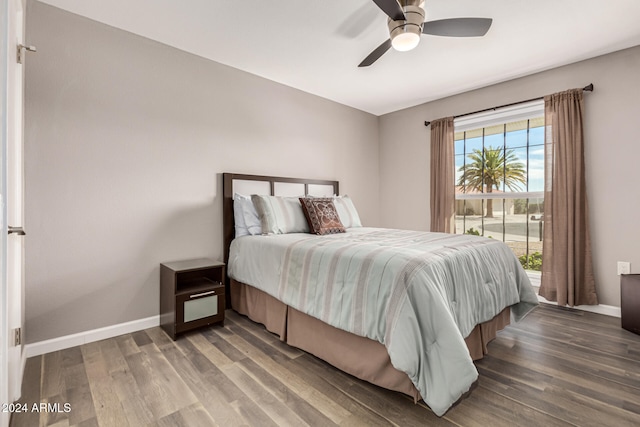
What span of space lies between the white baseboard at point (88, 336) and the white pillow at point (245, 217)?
1.04m

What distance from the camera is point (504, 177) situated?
3707 mm

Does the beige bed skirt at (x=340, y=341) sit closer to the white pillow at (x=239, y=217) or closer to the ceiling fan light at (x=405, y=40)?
the white pillow at (x=239, y=217)

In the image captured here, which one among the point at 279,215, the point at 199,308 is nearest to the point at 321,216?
the point at 279,215

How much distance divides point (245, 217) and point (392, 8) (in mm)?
2037

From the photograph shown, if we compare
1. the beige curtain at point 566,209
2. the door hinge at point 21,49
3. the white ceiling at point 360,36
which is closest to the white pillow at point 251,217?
the white ceiling at point 360,36

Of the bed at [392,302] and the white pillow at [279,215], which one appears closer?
the bed at [392,302]

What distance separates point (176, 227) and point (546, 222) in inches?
145

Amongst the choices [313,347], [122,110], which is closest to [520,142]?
A: [313,347]

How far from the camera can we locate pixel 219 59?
2986 mm

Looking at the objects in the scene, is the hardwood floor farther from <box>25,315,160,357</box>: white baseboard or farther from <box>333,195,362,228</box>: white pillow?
<box>333,195,362,228</box>: white pillow

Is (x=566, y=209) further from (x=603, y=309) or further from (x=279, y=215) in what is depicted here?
(x=279, y=215)

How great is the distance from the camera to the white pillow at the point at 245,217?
2.91 m

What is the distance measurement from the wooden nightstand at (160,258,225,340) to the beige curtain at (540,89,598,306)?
328 cm

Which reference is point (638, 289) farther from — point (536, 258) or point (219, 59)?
point (219, 59)
